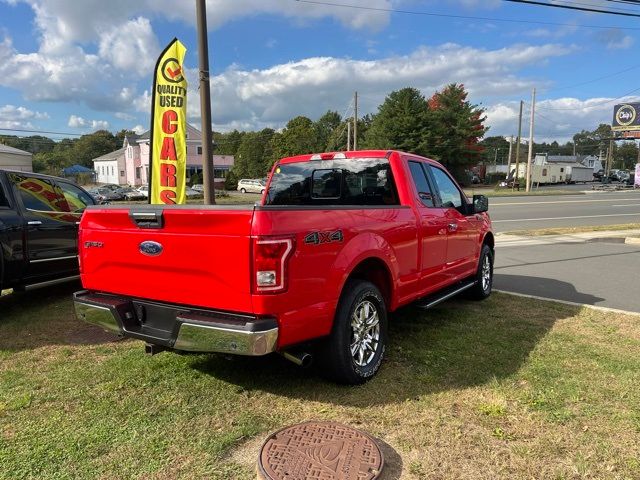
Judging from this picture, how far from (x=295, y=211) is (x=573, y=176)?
9352 cm

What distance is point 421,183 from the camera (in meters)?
5.22

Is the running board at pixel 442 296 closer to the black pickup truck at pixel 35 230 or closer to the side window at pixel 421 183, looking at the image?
the side window at pixel 421 183

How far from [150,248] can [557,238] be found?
13.1 meters

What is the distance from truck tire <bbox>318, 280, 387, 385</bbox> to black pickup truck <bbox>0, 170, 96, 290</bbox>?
13.2 feet

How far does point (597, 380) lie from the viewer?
403 cm

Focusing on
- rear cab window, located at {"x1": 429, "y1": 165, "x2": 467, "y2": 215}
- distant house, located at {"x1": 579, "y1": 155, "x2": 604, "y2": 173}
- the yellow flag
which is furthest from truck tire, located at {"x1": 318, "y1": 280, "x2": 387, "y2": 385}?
distant house, located at {"x1": 579, "y1": 155, "x2": 604, "y2": 173}

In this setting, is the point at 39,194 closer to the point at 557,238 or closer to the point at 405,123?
the point at 557,238

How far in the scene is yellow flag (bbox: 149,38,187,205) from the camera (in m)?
8.95

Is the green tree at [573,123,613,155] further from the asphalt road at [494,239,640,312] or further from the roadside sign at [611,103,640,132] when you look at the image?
the asphalt road at [494,239,640,312]

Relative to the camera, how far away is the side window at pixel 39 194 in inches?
239

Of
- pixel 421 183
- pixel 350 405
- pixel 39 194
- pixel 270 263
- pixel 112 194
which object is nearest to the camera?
pixel 270 263

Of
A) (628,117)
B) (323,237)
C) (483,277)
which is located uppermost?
(628,117)

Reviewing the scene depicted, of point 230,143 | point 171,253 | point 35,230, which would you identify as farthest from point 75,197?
point 230,143

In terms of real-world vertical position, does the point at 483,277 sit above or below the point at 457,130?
below
